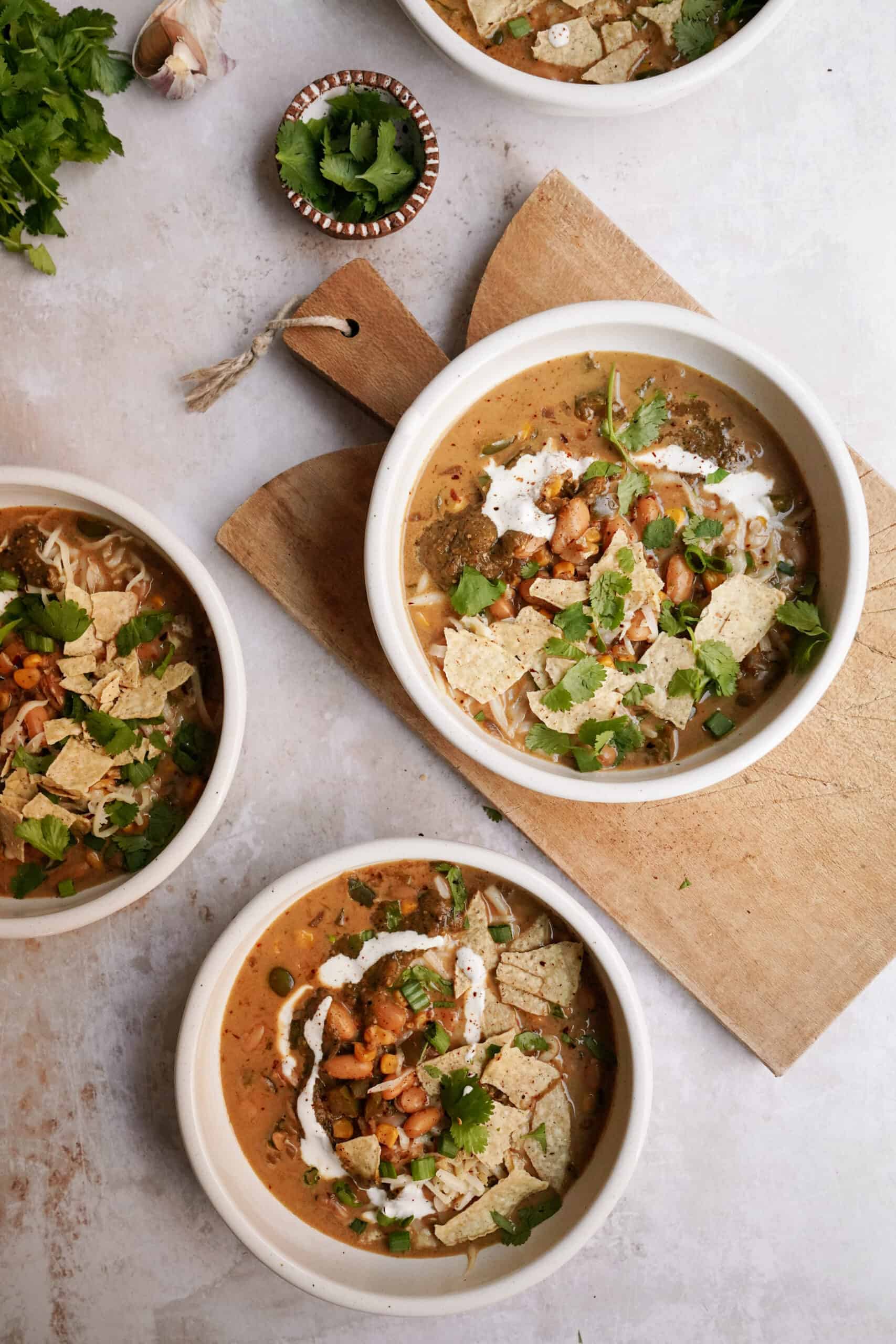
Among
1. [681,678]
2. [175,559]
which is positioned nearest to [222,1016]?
[175,559]

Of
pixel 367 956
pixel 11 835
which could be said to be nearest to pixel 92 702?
pixel 11 835

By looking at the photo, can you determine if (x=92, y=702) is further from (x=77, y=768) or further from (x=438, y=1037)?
(x=438, y=1037)

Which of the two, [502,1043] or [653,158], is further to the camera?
[653,158]

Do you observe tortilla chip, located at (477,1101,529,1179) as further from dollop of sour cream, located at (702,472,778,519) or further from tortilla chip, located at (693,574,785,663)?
dollop of sour cream, located at (702,472,778,519)

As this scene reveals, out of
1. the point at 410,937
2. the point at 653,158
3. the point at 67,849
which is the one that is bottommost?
the point at 410,937

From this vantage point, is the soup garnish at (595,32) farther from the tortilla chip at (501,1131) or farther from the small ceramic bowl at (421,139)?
the tortilla chip at (501,1131)

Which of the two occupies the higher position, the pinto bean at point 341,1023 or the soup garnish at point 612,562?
the soup garnish at point 612,562

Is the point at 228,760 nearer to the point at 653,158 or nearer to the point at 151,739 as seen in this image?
the point at 151,739

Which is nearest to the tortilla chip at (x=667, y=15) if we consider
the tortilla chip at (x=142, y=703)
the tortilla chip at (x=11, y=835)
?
the tortilla chip at (x=142, y=703)
